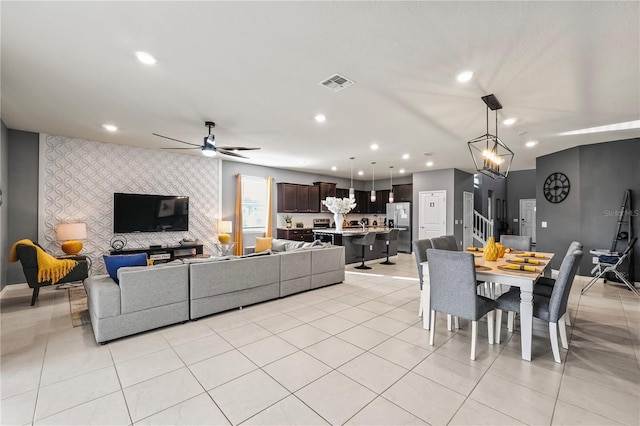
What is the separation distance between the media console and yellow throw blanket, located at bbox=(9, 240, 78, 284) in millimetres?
1345

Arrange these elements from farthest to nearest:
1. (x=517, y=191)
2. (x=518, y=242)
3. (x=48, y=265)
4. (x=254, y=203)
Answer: (x=517, y=191) < (x=254, y=203) < (x=518, y=242) < (x=48, y=265)

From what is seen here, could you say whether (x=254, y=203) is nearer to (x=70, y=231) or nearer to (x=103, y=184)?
(x=103, y=184)

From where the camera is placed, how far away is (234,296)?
12.5 ft

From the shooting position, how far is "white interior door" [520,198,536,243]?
36.5 feet

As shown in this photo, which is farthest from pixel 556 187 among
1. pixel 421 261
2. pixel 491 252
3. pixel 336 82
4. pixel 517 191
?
pixel 336 82

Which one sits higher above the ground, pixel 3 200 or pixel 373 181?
pixel 373 181

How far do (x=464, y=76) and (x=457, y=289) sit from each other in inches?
85.8

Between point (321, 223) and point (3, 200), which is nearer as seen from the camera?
point (3, 200)

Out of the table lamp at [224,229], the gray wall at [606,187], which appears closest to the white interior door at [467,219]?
the gray wall at [606,187]

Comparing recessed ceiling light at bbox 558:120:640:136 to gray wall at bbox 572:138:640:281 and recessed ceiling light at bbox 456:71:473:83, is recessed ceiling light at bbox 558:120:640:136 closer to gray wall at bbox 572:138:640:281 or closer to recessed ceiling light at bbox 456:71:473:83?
gray wall at bbox 572:138:640:281

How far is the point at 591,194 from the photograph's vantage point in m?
5.76

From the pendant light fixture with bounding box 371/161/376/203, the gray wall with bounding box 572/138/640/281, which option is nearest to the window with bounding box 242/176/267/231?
the pendant light fixture with bounding box 371/161/376/203

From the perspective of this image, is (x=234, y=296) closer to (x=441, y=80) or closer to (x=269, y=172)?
(x=441, y=80)

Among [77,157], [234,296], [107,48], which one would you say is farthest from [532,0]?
[77,157]
